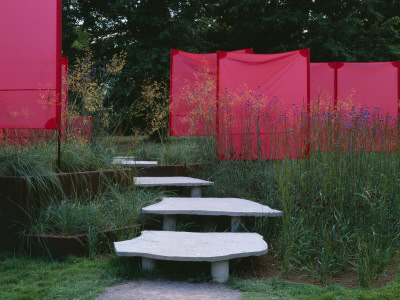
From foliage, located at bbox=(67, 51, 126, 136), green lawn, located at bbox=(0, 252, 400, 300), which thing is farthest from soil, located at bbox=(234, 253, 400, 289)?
foliage, located at bbox=(67, 51, 126, 136)

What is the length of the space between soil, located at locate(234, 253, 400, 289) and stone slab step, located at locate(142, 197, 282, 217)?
361 mm

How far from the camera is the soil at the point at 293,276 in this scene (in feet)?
9.32

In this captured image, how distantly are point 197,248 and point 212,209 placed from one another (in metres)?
0.71

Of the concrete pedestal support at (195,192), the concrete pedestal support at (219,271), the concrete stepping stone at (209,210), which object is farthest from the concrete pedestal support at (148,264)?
the concrete pedestal support at (195,192)

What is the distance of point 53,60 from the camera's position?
391 centimetres

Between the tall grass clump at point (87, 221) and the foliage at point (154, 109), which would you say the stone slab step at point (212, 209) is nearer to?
the tall grass clump at point (87, 221)

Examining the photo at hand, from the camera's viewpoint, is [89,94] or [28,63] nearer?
[28,63]

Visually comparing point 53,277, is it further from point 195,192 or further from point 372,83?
point 372,83

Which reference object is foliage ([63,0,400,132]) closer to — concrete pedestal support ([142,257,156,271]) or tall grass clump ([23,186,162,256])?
tall grass clump ([23,186,162,256])

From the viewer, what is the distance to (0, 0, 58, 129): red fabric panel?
3.92m

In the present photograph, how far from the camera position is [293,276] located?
2959mm

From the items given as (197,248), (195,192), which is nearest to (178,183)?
(195,192)

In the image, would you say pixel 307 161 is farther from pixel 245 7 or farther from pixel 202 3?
pixel 202 3

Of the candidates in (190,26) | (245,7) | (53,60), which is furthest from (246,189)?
(245,7)
